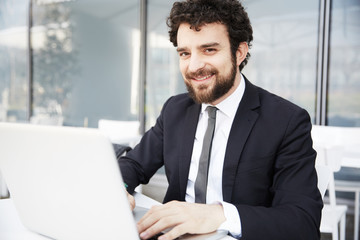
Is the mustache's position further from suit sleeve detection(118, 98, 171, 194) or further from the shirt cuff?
the shirt cuff

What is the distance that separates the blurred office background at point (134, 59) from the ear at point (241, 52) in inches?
101

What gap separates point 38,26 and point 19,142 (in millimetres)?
5446

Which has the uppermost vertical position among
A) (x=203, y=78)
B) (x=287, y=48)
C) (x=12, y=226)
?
(x=287, y=48)

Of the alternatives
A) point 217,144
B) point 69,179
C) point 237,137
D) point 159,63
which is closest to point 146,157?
point 217,144

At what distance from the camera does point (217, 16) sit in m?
1.32

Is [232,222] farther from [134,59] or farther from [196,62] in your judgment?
[134,59]

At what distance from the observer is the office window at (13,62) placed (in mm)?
5730

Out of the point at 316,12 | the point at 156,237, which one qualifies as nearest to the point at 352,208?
the point at 316,12

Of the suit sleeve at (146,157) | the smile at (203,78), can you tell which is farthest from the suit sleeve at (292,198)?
the suit sleeve at (146,157)

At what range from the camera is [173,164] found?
4.69ft

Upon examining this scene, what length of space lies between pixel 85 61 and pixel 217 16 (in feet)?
13.4

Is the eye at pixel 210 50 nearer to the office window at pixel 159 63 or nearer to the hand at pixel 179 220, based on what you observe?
the hand at pixel 179 220

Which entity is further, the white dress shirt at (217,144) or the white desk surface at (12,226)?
the white dress shirt at (217,144)

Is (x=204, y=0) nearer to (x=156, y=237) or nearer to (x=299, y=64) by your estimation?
(x=156, y=237)
